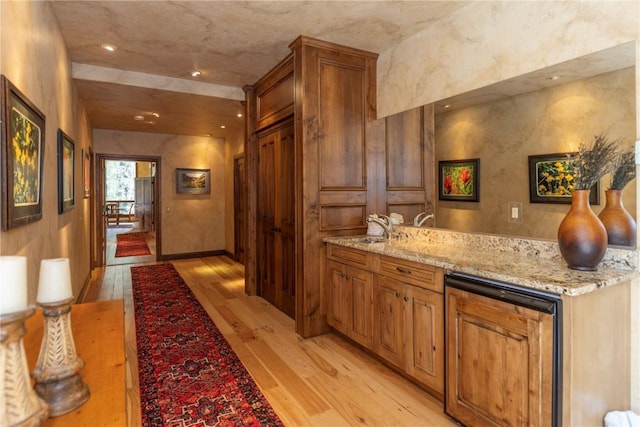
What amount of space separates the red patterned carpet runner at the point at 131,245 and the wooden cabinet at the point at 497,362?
7775 mm

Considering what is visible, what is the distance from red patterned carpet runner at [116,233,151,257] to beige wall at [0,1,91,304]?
4.86m

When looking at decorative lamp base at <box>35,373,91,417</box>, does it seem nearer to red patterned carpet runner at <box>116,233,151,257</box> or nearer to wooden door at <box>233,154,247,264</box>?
wooden door at <box>233,154,247,264</box>

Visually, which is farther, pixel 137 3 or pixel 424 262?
pixel 137 3

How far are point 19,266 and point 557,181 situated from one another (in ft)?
8.15

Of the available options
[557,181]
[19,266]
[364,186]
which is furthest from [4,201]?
[557,181]

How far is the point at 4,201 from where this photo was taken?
1553 mm

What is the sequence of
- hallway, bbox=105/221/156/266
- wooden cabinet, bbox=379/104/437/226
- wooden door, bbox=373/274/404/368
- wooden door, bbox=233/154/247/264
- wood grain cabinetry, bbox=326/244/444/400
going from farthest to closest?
hallway, bbox=105/221/156/266, wooden door, bbox=233/154/247/264, wooden cabinet, bbox=379/104/437/226, wooden door, bbox=373/274/404/368, wood grain cabinetry, bbox=326/244/444/400

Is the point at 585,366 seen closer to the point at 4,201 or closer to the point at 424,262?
the point at 424,262

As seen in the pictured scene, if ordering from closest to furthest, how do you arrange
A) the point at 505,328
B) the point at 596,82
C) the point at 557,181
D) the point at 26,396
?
the point at 26,396
the point at 505,328
the point at 596,82
the point at 557,181

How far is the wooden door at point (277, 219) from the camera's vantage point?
3844 mm

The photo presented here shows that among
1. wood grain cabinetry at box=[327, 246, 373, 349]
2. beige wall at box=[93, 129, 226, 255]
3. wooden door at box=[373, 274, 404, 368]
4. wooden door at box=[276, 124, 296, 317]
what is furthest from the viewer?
beige wall at box=[93, 129, 226, 255]

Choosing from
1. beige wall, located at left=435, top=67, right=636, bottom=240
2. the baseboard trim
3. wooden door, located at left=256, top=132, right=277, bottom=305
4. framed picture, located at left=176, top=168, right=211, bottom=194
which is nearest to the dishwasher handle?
Result: beige wall, located at left=435, top=67, right=636, bottom=240

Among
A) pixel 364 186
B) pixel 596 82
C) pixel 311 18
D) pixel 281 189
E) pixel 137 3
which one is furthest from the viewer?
pixel 281 189

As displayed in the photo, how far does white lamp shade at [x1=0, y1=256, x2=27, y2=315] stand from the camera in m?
0.80
